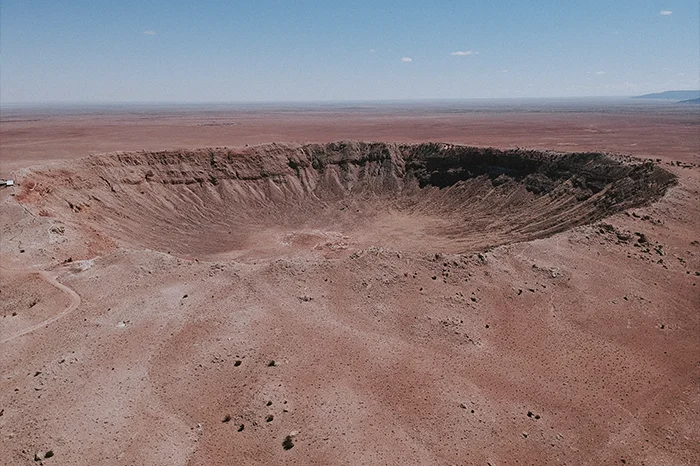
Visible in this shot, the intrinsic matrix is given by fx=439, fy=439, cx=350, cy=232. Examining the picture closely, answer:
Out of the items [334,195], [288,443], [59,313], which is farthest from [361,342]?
[334,195]

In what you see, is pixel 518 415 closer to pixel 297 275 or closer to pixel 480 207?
pixel 297 275

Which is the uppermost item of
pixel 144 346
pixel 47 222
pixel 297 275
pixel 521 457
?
pixel 47 222

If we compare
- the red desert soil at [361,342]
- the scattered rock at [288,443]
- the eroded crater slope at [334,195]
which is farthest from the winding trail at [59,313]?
the scattered rock at [288,443]

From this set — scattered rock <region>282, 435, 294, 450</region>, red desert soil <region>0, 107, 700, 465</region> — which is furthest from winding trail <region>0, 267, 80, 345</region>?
scattered rock <region>282, 435, 294, 450</region>

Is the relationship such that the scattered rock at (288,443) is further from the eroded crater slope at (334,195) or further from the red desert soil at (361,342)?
the eroded crater slope at (334,195)

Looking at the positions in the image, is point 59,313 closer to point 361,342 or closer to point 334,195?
point 361,342

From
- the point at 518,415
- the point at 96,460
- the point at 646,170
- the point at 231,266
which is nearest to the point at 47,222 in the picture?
the point at 231,266

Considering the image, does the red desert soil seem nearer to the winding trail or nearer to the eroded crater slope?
the winding trail

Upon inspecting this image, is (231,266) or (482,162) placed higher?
(482,162)
